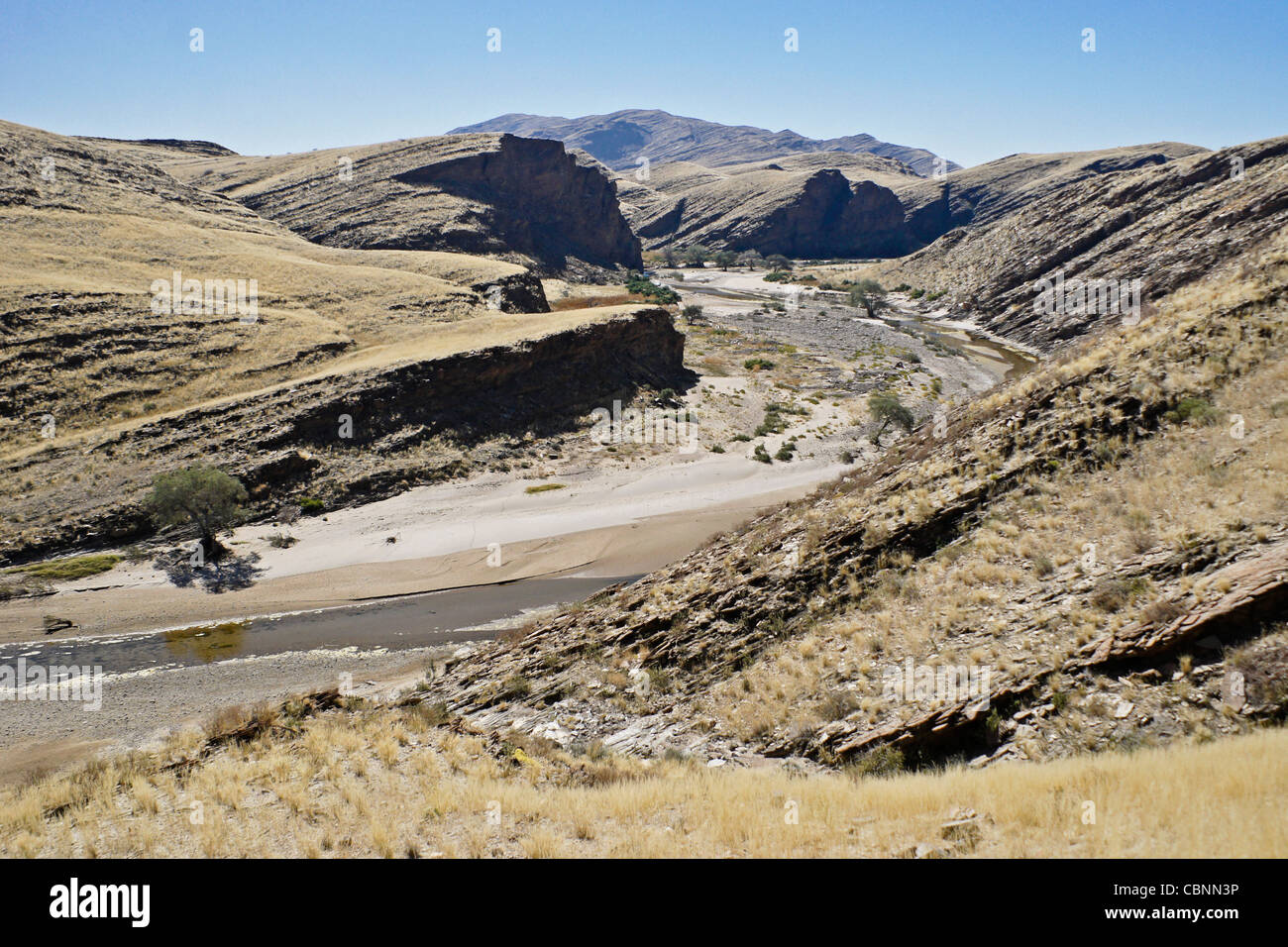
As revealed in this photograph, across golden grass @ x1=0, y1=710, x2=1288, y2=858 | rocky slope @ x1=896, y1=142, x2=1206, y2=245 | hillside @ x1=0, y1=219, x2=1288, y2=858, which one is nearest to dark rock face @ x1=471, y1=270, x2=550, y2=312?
hillside @ x1=0, y1=219, x2=1288, y2=858

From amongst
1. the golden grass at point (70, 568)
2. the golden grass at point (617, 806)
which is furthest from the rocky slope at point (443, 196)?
the golden grass at point (617, 806)

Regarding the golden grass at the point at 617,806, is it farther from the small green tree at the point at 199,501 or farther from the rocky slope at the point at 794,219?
the rocky slope at the point at 794,219

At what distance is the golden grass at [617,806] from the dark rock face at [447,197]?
73592 millimetres

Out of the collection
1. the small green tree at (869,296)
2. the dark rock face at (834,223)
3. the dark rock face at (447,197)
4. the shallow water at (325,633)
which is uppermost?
the dark rock face at (834,223)

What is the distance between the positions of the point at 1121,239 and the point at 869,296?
34.0 metres

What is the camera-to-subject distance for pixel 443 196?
289 feet

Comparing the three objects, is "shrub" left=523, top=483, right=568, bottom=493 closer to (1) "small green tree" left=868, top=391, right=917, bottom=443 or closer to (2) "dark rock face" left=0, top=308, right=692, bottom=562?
(2) "dark rock face" left=0, top=308, right=692, bottom=562

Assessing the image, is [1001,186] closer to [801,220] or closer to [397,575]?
[801,220]

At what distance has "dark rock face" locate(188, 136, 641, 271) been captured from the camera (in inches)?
3135

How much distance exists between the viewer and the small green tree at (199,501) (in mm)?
26672

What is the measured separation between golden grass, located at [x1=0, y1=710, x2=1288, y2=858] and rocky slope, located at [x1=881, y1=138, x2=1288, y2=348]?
50.3 metres

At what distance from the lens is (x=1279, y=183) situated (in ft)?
187

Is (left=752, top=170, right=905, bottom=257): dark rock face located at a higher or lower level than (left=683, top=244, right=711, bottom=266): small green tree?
higher

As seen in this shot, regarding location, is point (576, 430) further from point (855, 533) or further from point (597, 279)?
point (597, 279)
